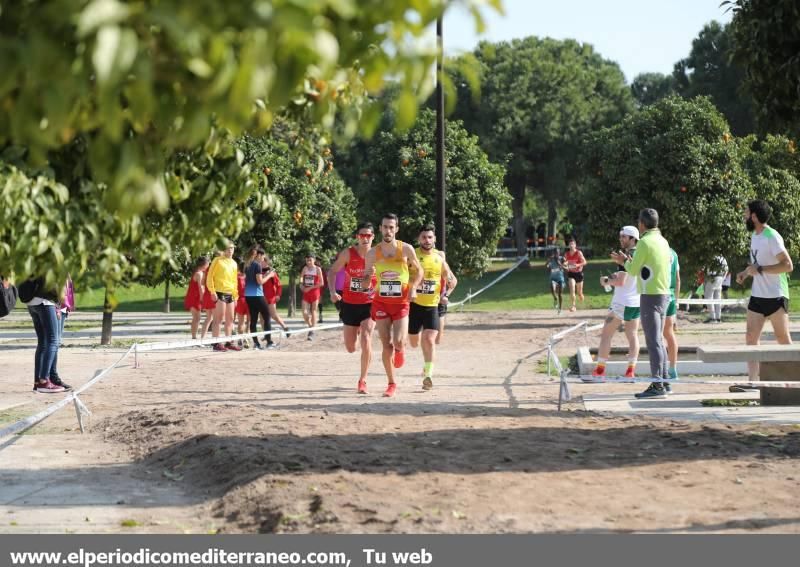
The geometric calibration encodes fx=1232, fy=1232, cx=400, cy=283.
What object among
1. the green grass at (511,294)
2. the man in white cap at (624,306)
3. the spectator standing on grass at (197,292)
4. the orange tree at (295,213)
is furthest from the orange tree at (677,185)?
the man in white cap at (624,306)

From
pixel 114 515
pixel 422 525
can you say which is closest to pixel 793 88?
pixel 422 525

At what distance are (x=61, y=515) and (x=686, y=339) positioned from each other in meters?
16.0

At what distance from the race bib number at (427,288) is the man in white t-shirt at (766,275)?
3.46 m

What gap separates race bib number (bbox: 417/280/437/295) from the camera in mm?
13672

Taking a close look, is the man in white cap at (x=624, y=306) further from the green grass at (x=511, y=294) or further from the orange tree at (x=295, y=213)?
the green grass at (x=511, y=294)

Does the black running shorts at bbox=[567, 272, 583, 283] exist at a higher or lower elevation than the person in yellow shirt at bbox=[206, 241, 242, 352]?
higher

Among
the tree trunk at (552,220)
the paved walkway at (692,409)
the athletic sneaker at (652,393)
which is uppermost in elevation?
the tree trunk at (552,220)

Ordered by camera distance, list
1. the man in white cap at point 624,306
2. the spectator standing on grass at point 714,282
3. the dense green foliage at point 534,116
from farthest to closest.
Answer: the dense green foliage at point 534,116 → the spectator standing on grass at point 714,282 → the man in white cap at point 624,306

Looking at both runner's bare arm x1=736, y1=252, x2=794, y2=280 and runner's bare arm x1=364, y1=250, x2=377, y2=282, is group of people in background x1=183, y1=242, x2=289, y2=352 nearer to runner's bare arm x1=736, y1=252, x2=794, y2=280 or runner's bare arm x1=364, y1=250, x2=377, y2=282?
runner's bare arm x1=364, y1=250, x2=377, y2=282

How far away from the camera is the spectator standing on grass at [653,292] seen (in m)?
12.2

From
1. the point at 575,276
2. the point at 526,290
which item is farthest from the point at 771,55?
the point at 526,290

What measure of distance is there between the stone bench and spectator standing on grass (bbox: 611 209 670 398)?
819mm

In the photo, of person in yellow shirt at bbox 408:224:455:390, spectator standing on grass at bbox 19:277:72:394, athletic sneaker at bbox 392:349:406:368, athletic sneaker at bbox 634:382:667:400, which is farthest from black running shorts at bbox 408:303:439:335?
spectator standing on grass at bbox 19:277:72:394

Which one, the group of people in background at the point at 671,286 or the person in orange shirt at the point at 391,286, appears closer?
the group of people in background at the point at 671,286
